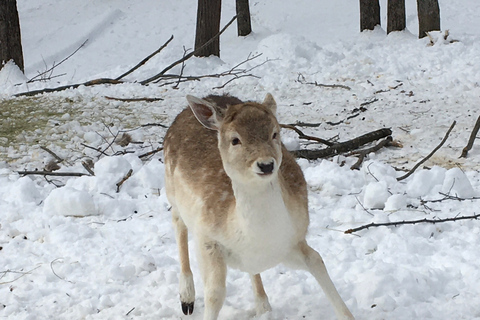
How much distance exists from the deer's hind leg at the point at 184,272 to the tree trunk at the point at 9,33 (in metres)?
10.0

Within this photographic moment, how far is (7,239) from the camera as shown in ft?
19.7

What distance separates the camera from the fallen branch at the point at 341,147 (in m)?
7.45

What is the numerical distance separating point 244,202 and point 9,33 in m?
11.8

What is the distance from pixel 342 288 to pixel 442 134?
427 centimetres

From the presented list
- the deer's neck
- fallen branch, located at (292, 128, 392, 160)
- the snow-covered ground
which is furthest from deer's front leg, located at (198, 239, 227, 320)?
fallen branch, located at (292, 128, 392, 160)

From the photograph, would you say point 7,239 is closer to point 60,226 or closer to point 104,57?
point 60,226

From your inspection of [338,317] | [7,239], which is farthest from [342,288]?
[7,239]

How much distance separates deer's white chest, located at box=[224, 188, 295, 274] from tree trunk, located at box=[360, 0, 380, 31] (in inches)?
576

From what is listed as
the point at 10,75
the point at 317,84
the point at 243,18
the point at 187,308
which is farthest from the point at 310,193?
the point at 243,18

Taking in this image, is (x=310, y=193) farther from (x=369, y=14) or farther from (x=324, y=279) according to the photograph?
(x=369, y=14)

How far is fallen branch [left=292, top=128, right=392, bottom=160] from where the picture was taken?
7.45m

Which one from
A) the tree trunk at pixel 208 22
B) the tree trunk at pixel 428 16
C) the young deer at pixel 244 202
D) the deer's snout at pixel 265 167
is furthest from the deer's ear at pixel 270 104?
the tree trunk at pixel 428 16

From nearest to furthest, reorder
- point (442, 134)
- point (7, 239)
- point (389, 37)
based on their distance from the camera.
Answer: point (7, 239)
point (442, 134)
point (389, 37)

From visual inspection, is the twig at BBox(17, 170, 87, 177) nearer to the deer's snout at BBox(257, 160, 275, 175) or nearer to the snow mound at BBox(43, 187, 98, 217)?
the snow mound at BBox(43, 187, 98, 217)
